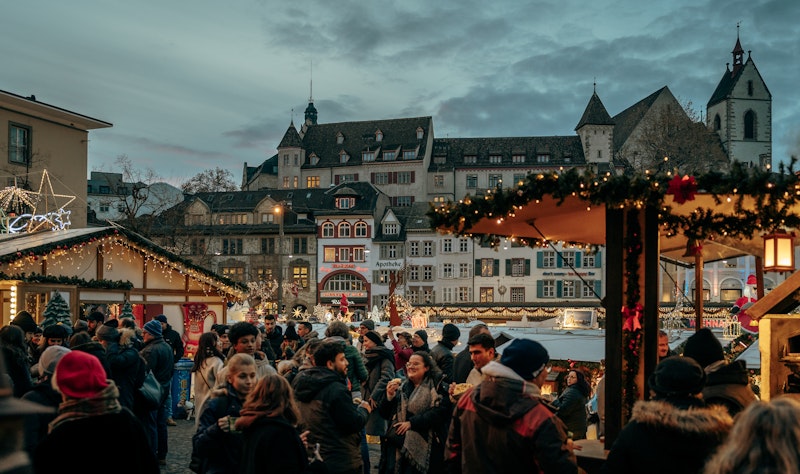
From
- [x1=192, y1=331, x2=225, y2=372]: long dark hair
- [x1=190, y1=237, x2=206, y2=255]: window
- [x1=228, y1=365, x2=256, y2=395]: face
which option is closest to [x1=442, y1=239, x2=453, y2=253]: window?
[x1=190, y1=237, x2=206, y2=255]: window

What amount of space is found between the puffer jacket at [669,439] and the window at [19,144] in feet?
110

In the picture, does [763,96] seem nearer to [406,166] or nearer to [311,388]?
[406,166]

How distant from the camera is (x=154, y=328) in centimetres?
993

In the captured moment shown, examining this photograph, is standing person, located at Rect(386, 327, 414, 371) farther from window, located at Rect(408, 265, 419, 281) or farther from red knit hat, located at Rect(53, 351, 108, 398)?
window, located at Rect(408, 265, 419, 281)

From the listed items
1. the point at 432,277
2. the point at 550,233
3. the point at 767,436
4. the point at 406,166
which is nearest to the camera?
the point at 767,436

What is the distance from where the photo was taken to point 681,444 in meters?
3.85

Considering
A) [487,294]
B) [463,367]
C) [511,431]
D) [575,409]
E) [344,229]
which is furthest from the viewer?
[344,229]

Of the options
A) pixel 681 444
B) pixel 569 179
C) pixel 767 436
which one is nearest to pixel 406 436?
pixel 569 179

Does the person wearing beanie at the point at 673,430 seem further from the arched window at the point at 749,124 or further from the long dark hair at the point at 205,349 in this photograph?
the arched window at the point at 749,124

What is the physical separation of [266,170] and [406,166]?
17.8 meters

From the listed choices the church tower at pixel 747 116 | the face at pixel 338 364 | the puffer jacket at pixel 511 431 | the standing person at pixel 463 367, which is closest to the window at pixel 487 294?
the church tower at pixel 747 116

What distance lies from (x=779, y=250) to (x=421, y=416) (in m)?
4.90

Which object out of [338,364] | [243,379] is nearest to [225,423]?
[243,379]

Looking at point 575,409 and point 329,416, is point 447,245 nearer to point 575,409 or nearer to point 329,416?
point 575,409
